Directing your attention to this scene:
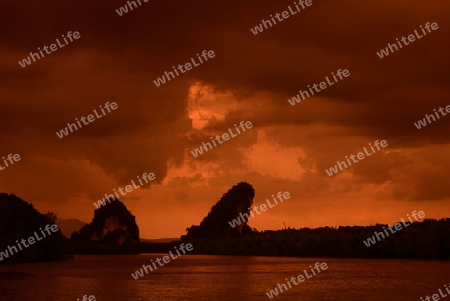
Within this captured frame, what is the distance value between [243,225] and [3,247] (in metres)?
108

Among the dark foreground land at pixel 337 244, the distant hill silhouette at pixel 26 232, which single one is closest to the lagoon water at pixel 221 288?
the distant hill silhouette at pixel 26 232

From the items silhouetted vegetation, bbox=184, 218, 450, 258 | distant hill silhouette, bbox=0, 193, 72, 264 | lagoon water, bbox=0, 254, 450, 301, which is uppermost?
distant hill silhouette, bbox=0, 193, 72, 264

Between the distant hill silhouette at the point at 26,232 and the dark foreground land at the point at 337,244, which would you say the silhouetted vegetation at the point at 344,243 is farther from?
the distant hill silhouette at the point at 26,232

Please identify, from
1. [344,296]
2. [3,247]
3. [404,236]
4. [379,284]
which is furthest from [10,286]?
[404,236]

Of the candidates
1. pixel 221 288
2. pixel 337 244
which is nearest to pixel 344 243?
pixel 337 244

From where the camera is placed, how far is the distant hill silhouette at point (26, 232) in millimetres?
97625

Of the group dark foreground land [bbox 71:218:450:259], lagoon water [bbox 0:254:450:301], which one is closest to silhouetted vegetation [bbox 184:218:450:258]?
dark foreground land [bbox 71:218:450:259]

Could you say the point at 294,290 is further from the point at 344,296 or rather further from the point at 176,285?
the point at 176,285

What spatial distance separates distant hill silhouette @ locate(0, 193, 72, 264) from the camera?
9762 cm

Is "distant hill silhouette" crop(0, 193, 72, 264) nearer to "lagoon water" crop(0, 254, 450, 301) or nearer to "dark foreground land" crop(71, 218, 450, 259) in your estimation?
"lagoon water" crop(0, 254, 450, 301)

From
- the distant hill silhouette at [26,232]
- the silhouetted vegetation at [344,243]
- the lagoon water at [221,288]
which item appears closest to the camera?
the lagoon water at [221,288]

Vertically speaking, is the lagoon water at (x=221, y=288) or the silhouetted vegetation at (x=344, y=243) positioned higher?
the lagoon water at (x=221, y=288)

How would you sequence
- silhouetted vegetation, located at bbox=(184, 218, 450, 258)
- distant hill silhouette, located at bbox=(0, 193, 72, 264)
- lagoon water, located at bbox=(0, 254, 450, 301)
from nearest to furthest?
lagoon water, located at bbox=(0, 254, 450, 301) → distant hill silhouette, located at bbox=(0, 193, 72, 264) → silhouetted vegetation, located at bbox=(184, 218, 450, 258)

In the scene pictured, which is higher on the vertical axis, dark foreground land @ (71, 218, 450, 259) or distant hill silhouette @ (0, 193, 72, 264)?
distant hill silhouette @ (0, 193, 72, 264)
